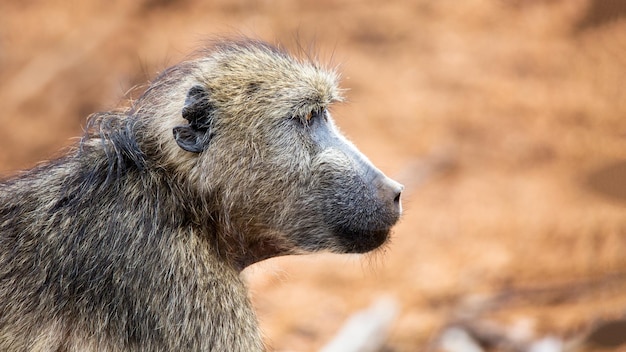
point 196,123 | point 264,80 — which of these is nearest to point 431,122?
point 264,80

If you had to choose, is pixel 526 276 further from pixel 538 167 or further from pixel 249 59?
pixel 249 59

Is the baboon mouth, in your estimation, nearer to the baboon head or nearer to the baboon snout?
the baboon head

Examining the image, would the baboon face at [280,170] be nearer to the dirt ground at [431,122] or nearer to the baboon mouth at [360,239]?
the baboon mouth at [360,239]

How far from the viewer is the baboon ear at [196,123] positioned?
3.44m

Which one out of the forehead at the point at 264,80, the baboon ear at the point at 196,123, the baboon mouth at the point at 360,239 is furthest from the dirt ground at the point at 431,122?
the baboon ear at the point at 196,123

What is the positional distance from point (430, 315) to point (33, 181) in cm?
386

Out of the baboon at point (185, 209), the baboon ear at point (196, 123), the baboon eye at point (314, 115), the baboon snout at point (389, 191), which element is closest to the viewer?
the baboon at point (185, 209)

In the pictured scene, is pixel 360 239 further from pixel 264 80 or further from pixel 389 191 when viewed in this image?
pixel 264 80

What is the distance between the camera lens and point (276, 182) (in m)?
3.54

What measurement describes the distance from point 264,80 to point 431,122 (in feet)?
20.0

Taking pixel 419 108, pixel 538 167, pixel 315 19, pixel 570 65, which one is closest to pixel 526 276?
pixel 538 167

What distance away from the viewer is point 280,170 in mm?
3545

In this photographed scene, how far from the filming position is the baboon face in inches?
138

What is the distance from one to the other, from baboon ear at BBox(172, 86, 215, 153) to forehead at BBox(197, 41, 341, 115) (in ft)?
0.21
